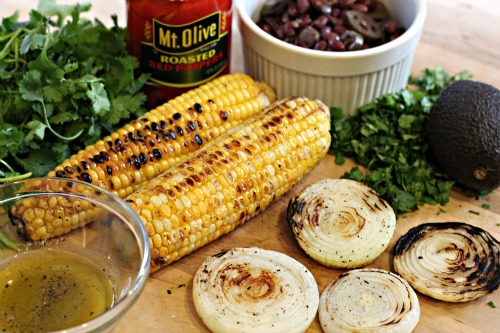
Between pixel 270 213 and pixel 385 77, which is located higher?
pixel 385 77

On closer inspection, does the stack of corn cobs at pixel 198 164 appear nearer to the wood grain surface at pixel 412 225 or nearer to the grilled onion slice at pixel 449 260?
the wood grain surface at pixel 412 225

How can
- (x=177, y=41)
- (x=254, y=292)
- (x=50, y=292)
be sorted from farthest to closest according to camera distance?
(x=177, y=41)
(x=254, y=292)
(x=50, y=292)

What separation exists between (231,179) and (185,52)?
2.25ft

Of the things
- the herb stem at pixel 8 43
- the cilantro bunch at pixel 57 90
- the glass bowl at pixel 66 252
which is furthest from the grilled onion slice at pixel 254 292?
the herb stem at pixel 8 43

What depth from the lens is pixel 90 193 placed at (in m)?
2.41

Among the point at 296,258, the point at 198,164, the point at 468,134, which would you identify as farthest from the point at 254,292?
the point at 468,134

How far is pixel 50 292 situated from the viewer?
2.20m

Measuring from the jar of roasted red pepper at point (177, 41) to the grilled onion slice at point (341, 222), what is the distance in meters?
0.73

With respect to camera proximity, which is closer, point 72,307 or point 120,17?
point 72,307

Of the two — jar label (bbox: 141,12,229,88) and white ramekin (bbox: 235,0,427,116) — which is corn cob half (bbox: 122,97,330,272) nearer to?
white ramekin (bbox: 235,0,427,116)

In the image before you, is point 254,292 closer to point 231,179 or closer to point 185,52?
point 231,179

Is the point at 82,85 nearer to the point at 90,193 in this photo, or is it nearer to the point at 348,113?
the point at 90,193

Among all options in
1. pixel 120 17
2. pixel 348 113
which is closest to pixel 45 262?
pixel 348 113

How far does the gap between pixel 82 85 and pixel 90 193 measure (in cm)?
55
